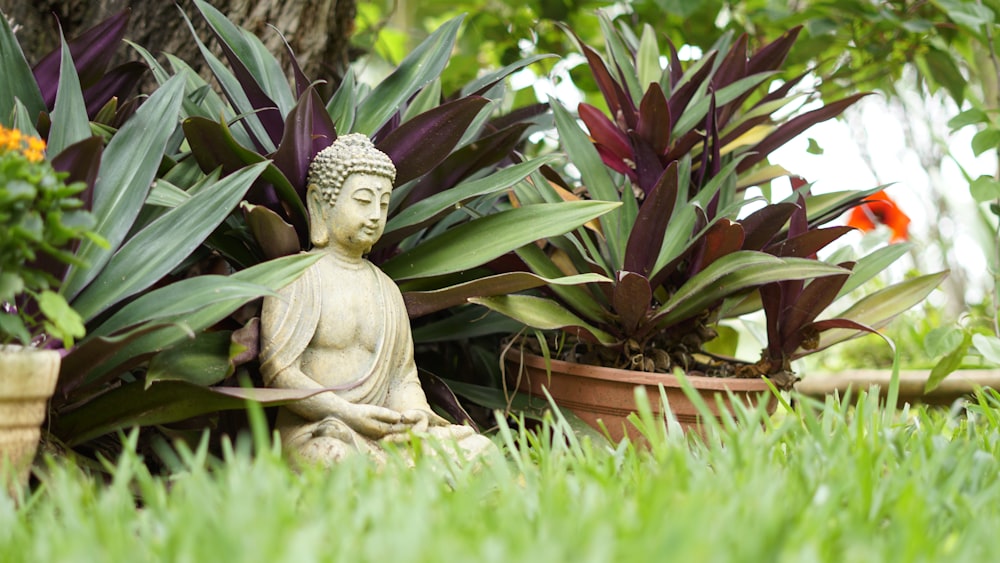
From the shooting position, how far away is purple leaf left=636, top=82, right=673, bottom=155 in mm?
2260

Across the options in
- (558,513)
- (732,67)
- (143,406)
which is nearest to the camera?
(558,513)

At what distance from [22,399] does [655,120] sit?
1632 millimetres

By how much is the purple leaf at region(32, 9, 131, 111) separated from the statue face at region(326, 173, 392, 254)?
27.6 inches

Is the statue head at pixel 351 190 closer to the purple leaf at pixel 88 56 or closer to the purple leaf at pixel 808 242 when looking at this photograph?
the purple leaf at pixel 88 56

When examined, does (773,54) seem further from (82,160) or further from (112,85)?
(82,160)

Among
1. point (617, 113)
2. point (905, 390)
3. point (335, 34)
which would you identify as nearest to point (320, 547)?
point (617, 113)

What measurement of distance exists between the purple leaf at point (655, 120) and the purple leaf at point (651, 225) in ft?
0.83

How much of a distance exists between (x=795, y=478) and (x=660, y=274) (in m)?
0.89

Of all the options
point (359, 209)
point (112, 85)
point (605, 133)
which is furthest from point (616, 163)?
point (112, 85)

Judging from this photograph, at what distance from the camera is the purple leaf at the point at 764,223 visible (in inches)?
84.0

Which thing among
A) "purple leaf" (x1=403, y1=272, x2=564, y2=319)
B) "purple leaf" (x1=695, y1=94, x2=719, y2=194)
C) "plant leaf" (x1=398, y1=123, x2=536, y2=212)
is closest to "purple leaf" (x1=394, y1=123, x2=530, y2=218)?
"plant leaf" (x1=398, y1=123, x2=536, y2=212)

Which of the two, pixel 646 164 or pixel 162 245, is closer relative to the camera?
pixel 162 245

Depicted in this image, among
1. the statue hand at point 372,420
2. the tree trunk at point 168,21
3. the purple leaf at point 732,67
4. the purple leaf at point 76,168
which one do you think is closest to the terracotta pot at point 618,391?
the statue hand at point 372,420

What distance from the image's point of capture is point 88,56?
6.59 feet
